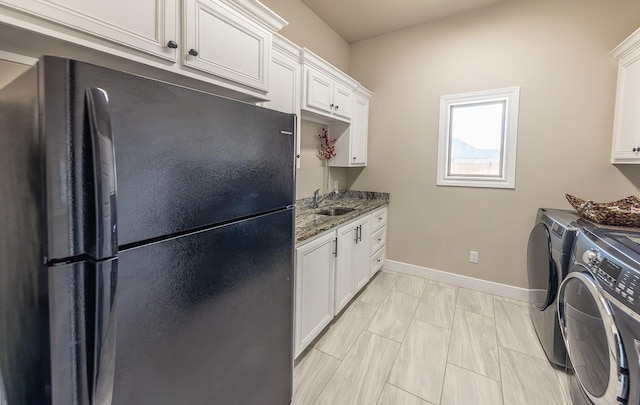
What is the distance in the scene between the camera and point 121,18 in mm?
988

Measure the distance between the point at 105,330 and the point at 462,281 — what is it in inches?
126

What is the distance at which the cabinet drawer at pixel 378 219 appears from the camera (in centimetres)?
293

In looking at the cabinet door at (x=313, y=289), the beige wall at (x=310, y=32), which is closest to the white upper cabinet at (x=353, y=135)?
the beige wall at (x=310, y=32)

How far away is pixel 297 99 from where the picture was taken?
6.89 ft

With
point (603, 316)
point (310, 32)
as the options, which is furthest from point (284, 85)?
point (603, 316)

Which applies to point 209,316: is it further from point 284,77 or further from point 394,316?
point 394,316

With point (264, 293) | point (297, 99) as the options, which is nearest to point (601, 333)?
point (264, 293)

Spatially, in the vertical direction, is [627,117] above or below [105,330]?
above

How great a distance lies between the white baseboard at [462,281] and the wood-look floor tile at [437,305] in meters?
0.12

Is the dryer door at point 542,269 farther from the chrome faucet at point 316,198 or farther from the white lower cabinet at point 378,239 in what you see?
the chrome faucet at point 316,198

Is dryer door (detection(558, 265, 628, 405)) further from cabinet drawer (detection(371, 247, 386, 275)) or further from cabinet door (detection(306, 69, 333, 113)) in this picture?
cabinet door (detection(306, 69, 333, 113))

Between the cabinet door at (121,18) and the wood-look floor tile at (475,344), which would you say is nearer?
the cabinet door at (121,18)

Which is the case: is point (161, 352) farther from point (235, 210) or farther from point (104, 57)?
point (104, 57)

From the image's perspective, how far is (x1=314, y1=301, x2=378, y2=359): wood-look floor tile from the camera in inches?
79.3
